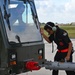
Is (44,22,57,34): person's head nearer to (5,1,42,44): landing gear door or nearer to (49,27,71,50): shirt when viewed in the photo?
(49,27,71,50): shirt

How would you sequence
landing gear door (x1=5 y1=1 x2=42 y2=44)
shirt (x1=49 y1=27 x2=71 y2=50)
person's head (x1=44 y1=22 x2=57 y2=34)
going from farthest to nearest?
shirt (x1=49 y1=27 x2=71 y2=50)
person's head (x1=44 y1=22 x2=57 y2=34)
landing gear door (x1=5 y1=1 x2=42 y2=44)

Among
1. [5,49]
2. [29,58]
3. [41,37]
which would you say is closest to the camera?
[5,49]

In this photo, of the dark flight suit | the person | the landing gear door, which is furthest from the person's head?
the landing gear door

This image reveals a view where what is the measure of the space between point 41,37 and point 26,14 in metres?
0.76

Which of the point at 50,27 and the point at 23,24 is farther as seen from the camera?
the point at 23,24

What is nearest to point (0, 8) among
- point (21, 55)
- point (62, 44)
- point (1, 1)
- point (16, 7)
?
point (1, 1)

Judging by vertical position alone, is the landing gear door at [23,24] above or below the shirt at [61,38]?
above

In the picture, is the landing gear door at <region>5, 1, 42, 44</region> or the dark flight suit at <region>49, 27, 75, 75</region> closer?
the landing gear door at <region>5, 1, 42, 44</region>

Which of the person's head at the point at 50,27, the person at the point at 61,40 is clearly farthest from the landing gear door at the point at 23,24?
the person's head at the point at 50,27

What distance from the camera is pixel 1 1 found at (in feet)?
25.3

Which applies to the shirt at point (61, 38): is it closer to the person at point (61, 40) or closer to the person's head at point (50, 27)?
the person at point (61, 40)

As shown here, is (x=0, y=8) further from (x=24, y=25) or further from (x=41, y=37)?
(x=41, y=37)

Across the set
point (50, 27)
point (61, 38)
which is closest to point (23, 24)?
point (50, 27)

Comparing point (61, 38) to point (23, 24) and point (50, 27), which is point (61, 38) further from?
point (23, 24)
